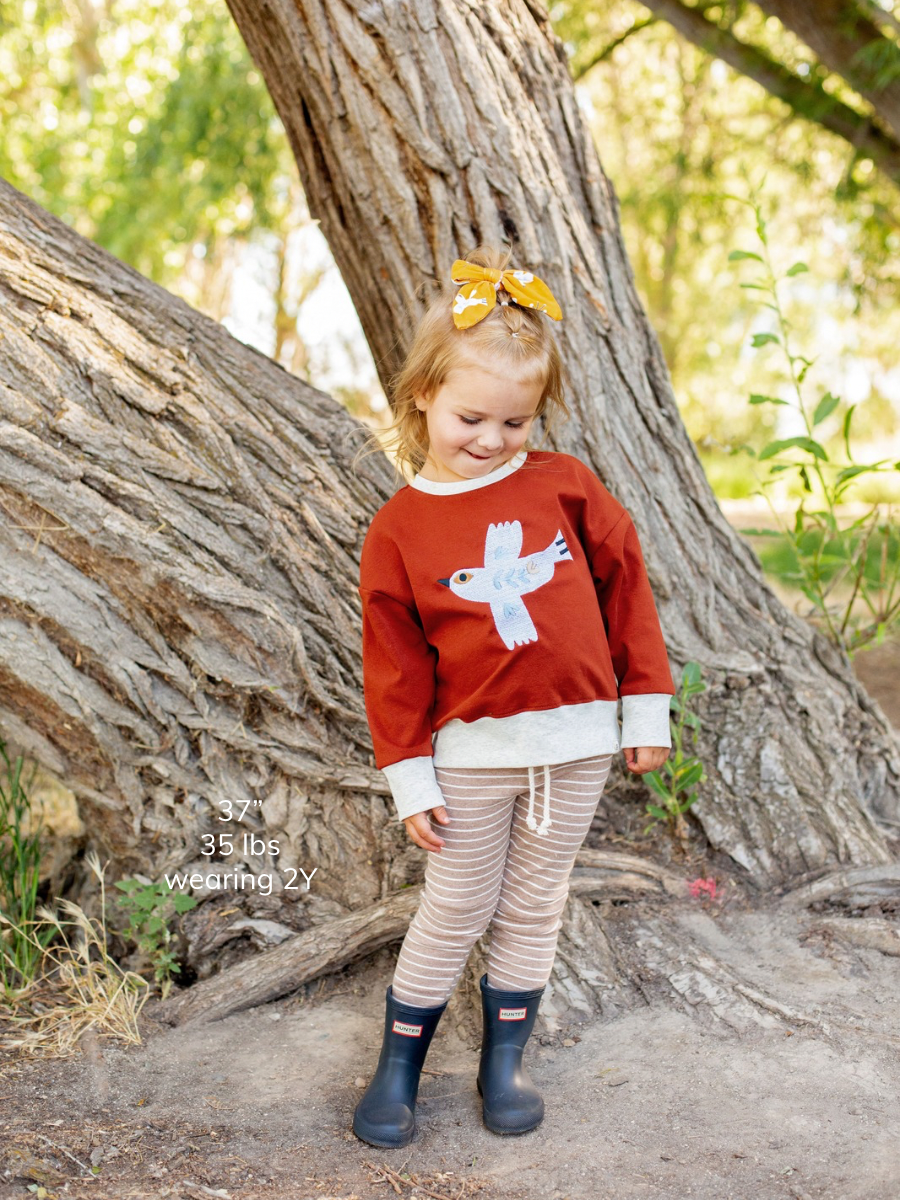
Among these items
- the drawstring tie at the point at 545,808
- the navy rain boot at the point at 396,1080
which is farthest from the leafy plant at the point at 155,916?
the drawstring tie at the point at 545,808

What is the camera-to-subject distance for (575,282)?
2.54 metres

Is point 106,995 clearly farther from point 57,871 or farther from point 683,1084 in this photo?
point 683,1084

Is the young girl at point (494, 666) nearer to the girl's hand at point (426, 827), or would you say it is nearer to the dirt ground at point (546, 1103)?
the girl's hand at point (426, 827)

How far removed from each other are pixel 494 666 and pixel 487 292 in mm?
657

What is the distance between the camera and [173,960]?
7.77 feet

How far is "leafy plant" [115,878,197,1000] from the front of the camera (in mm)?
2320

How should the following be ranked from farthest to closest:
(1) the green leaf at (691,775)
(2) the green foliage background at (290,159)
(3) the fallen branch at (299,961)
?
(2) the green foliage background at (290,159) → (1) the green leaf at (691,775) → (3) the fallen branch at (299,961)

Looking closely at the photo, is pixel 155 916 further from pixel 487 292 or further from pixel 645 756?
pixel 487 292

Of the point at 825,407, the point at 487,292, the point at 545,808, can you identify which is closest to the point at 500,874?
the point at 545,808

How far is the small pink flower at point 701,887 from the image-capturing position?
2.42m

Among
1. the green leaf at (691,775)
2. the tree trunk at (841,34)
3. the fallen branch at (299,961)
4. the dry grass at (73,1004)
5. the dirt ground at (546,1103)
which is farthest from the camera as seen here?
the tree trunk at (841,34)

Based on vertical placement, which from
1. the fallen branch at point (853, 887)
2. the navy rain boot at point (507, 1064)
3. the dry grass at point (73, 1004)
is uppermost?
the fallen branch at point (853, 887)

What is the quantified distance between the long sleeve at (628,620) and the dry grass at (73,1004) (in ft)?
4.16

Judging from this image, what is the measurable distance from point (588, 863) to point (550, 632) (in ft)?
2.79
